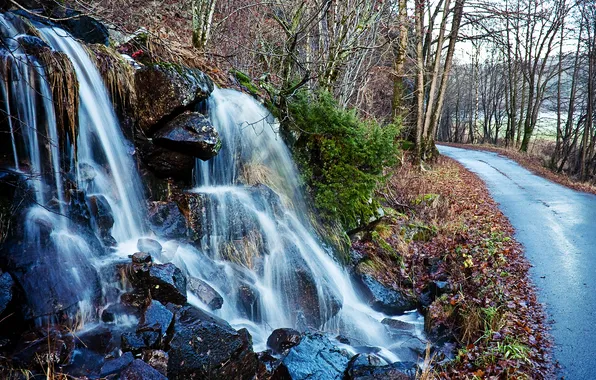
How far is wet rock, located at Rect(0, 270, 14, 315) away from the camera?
4078 mm

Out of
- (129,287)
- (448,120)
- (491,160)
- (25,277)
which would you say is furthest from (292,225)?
(448,120)

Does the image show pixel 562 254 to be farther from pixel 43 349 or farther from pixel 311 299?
pixel 43 349

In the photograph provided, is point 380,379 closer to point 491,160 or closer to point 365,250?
point 365,250

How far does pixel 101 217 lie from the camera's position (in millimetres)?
5773

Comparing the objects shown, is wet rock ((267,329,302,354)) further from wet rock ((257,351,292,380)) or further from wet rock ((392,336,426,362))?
wet rock ((392,336,426,362))

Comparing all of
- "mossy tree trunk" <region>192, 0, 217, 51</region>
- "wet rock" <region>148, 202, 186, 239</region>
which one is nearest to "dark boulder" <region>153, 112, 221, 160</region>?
"wet rock" <region>148, 202, 186, 239</region>

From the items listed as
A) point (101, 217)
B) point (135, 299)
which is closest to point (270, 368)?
point (135, 299)

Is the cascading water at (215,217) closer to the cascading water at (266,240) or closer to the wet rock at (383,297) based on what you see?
the cascading water at (266,240)

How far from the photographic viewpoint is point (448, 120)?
49.1 m

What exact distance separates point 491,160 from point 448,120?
27265 millimetres

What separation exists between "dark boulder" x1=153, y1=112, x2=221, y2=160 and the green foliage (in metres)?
2.35

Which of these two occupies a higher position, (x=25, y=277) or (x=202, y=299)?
(x=25, y=277)

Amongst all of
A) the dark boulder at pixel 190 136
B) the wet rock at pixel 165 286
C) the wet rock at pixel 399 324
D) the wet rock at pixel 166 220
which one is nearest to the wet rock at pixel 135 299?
the wet rock at pixel 165 286

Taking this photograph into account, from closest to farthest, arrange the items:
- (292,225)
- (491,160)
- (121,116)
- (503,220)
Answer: (121,116) → (292,225) → (503,220) → (491,160)
